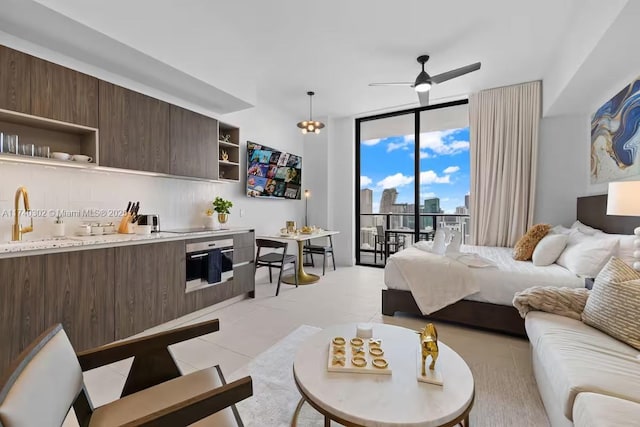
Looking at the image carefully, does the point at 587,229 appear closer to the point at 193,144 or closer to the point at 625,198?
the point at 625,198

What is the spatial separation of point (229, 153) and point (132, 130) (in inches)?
56.6

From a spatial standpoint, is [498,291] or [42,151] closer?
[42,151]

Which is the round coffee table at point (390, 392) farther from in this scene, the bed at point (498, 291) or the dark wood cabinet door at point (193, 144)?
the dark wood cabinet door at point (193, 144)

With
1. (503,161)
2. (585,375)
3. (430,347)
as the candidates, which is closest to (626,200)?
(585,375)

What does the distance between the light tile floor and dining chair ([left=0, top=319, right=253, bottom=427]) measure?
2.61ft

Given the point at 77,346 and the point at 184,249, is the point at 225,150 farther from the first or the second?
the point at 77,346

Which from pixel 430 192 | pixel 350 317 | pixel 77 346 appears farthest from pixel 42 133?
pixel 430 192

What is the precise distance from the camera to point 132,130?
2670mm

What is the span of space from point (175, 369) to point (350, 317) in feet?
6.57

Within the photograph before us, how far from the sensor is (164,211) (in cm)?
326

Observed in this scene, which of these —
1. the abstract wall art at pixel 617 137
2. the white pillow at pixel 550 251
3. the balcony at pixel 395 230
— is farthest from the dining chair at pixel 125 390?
the balcony at pixel 395 230

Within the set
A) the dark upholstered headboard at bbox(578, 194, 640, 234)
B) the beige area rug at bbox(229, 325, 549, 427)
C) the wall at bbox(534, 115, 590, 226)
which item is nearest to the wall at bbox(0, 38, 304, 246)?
the beige area rug at bbox(229, 325, 549, 427)

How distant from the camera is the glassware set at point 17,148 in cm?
201

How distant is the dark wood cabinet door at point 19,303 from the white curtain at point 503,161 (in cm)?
501
